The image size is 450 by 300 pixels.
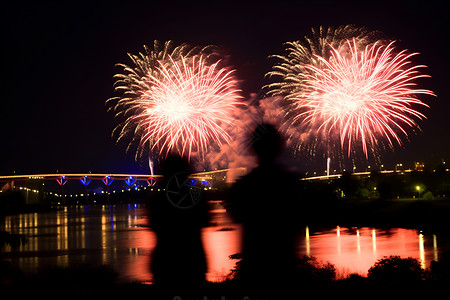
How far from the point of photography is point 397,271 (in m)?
14.6

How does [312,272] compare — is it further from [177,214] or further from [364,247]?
[364,247]

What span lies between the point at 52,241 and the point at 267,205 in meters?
34.4

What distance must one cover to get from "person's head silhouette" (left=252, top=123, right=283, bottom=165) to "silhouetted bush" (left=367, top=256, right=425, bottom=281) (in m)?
4.71

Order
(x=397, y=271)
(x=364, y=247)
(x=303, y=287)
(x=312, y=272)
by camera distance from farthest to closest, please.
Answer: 1. (x=364, y=247)
2. (x=312, y=272)
3. (x=397, y=271)
4. (x=303, y=287)

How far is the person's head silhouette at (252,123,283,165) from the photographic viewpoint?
17297mm

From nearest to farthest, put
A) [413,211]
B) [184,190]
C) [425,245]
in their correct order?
1. [184,190]
2. [425,245]
3. [413,211]

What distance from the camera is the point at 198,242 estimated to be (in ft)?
122

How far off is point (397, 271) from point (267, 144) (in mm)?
5865

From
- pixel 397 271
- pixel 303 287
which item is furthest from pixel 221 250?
pixel 397 271

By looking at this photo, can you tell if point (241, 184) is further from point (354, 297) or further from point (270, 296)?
point (354, 297)

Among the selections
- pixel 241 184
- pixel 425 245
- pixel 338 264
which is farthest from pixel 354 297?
pixel 425 245

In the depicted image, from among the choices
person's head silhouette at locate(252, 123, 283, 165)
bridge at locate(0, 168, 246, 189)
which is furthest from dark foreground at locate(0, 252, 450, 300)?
bridge at locate(0, 168, 246, 189)

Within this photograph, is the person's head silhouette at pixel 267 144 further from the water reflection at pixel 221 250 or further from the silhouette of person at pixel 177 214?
the water reflection at pixel 221 250

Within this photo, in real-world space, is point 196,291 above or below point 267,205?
below
